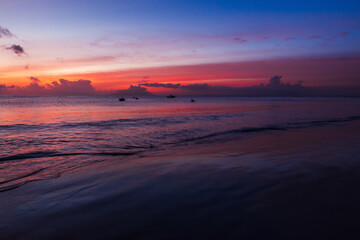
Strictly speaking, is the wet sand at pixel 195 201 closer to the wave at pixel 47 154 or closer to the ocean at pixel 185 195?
the ocean at pixel 185 195

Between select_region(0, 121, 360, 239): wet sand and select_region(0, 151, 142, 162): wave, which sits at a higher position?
select_region(0, 121, 360, 239): wet sand

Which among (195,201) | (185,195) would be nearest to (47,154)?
(185,195)

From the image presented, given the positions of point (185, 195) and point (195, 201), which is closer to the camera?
point (195, 201)

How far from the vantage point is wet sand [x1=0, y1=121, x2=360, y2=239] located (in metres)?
3.39

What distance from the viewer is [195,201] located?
14.4ft

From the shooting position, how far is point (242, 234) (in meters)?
3.26

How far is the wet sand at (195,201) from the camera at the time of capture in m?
3.39

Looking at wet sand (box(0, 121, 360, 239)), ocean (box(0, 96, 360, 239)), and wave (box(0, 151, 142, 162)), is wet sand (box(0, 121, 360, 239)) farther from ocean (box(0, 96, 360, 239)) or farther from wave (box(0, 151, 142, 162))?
wave (box(0, 151, 142, 162))

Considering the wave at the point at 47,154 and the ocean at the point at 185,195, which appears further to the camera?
the wave at the point at 47,154

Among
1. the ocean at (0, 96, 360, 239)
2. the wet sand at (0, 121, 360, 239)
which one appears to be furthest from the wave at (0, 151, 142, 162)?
the wet sand at (0, 121, 360, 239)

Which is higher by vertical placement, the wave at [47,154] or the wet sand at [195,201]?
the wet sand at [195,201]

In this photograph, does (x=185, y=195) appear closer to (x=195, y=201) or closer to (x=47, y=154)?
(x=195, y=201)

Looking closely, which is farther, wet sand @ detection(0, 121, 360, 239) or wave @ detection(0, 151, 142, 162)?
wave @ detection(0, 151, 142, 162)

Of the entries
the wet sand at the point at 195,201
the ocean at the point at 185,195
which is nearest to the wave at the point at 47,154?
the ocean at the point at 185,195
